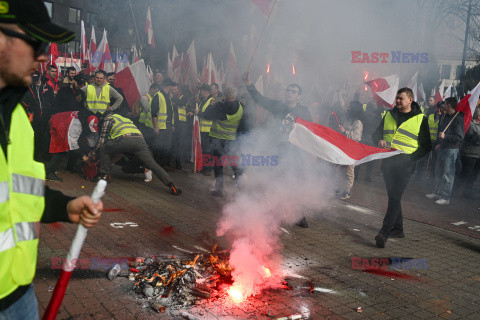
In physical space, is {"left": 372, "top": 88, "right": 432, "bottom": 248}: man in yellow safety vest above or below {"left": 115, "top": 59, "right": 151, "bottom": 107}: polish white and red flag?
below

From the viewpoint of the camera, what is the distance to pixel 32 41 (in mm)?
1628

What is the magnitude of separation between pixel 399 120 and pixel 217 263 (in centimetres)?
321

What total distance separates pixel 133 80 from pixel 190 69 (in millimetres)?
3901

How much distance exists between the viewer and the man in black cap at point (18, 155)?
157 cm

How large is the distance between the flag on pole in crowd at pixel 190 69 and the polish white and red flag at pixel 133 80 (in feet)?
11.9

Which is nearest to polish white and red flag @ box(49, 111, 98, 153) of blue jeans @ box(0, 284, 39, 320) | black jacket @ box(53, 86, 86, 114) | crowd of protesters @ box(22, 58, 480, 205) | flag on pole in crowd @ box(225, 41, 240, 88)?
crowd of protesters @ box(22, 58, 480, 205)

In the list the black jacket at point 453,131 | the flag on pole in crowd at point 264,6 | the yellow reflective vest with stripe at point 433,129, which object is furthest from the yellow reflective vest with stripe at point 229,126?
the yellow reflective vest with stripe at point 433,129

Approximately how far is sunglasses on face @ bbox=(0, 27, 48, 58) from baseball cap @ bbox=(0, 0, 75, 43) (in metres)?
0.02

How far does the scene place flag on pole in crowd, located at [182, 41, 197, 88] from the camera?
494 inches

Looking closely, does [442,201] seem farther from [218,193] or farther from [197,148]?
[197,148]

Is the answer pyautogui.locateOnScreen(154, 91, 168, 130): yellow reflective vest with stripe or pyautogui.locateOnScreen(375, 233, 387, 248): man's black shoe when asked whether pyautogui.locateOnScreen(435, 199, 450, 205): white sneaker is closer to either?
pyautogui.locateOnScreen(375, 233, 387, 248): man's black shoe

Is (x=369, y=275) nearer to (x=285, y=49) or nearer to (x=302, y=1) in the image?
(x=302, y=1)

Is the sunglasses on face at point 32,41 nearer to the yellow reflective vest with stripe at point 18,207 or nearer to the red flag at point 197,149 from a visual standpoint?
the yellow reflective vest with stripe at point 18,207

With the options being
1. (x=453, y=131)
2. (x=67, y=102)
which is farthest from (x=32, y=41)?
(x=453, y=131)
